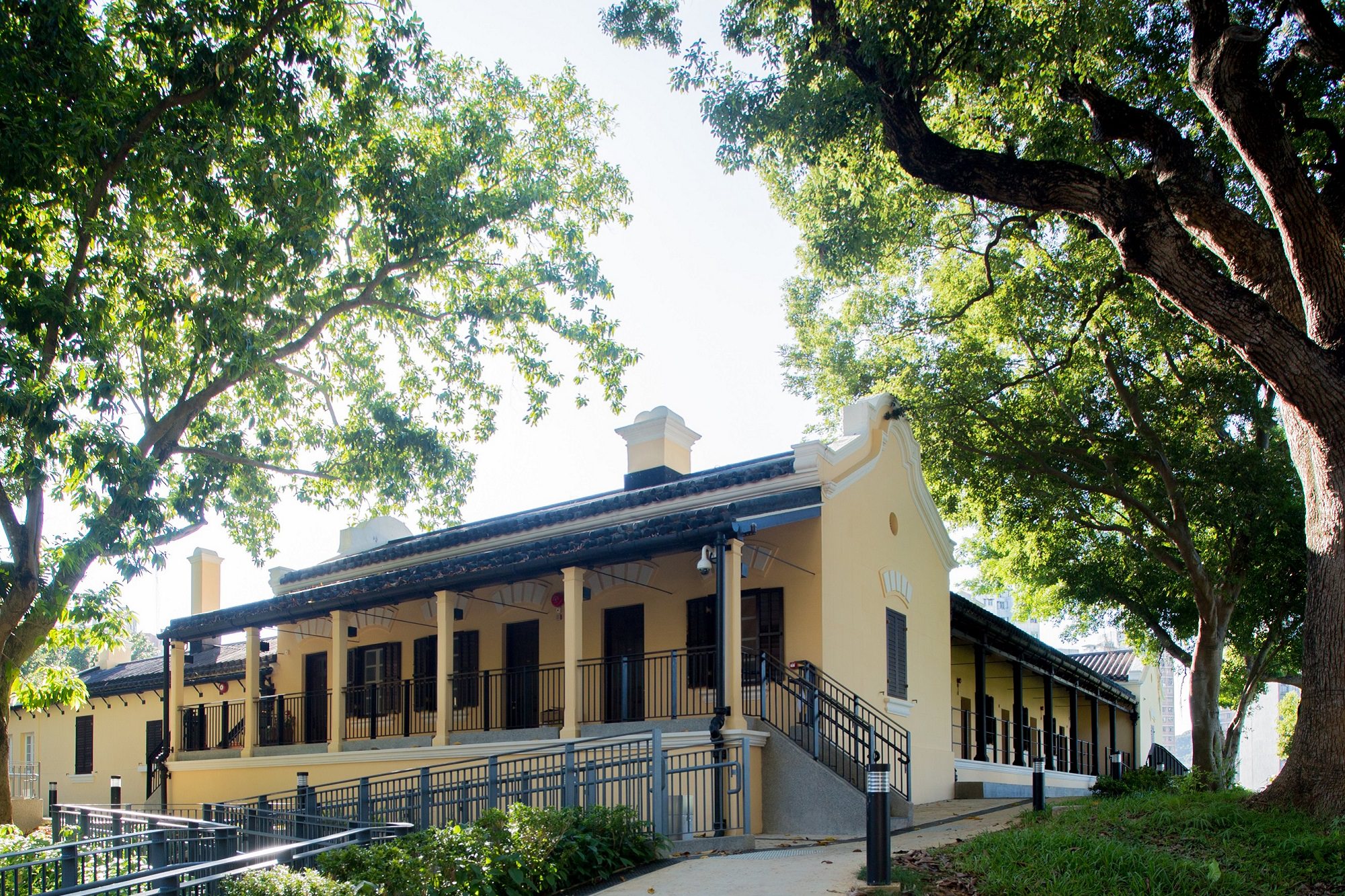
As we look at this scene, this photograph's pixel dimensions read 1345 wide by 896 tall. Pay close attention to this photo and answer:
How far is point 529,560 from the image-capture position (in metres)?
15.1

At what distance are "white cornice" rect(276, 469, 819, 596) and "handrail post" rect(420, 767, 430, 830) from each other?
4740 millimetres

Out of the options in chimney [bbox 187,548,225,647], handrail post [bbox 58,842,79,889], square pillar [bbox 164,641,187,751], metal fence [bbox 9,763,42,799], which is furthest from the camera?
metal fence [bbox 9,763,42,799]

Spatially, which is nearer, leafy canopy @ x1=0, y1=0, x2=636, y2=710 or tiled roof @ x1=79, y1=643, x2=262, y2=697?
leafy canopy @ x1=0, y1=0, x2=636, y2=710

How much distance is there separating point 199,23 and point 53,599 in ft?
24.6

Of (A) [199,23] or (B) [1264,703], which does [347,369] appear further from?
(B) [1264,703]

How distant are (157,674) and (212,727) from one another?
646cm

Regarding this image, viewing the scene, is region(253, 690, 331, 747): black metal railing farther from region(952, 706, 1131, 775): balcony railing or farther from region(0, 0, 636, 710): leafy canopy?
region(952, 706, 1131, 775): balcony railing

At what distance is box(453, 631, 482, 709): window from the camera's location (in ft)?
60.4

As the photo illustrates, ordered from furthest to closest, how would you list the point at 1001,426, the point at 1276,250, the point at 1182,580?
1. the point at 1182,580
2. the point at 1001,426
3. the point at 1276,250

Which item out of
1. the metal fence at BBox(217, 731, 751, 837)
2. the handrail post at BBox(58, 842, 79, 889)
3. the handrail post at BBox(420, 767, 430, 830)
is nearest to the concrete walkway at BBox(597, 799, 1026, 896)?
the metal fence at BBox(217, 731, 751, 837)

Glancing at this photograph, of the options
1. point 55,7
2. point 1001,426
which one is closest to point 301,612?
point 55,7

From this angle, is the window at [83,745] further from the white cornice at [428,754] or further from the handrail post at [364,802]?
the handrail post at [364,802]

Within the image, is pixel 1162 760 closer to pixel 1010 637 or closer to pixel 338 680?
pixel 1010 637

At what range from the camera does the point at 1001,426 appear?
20.0 m
